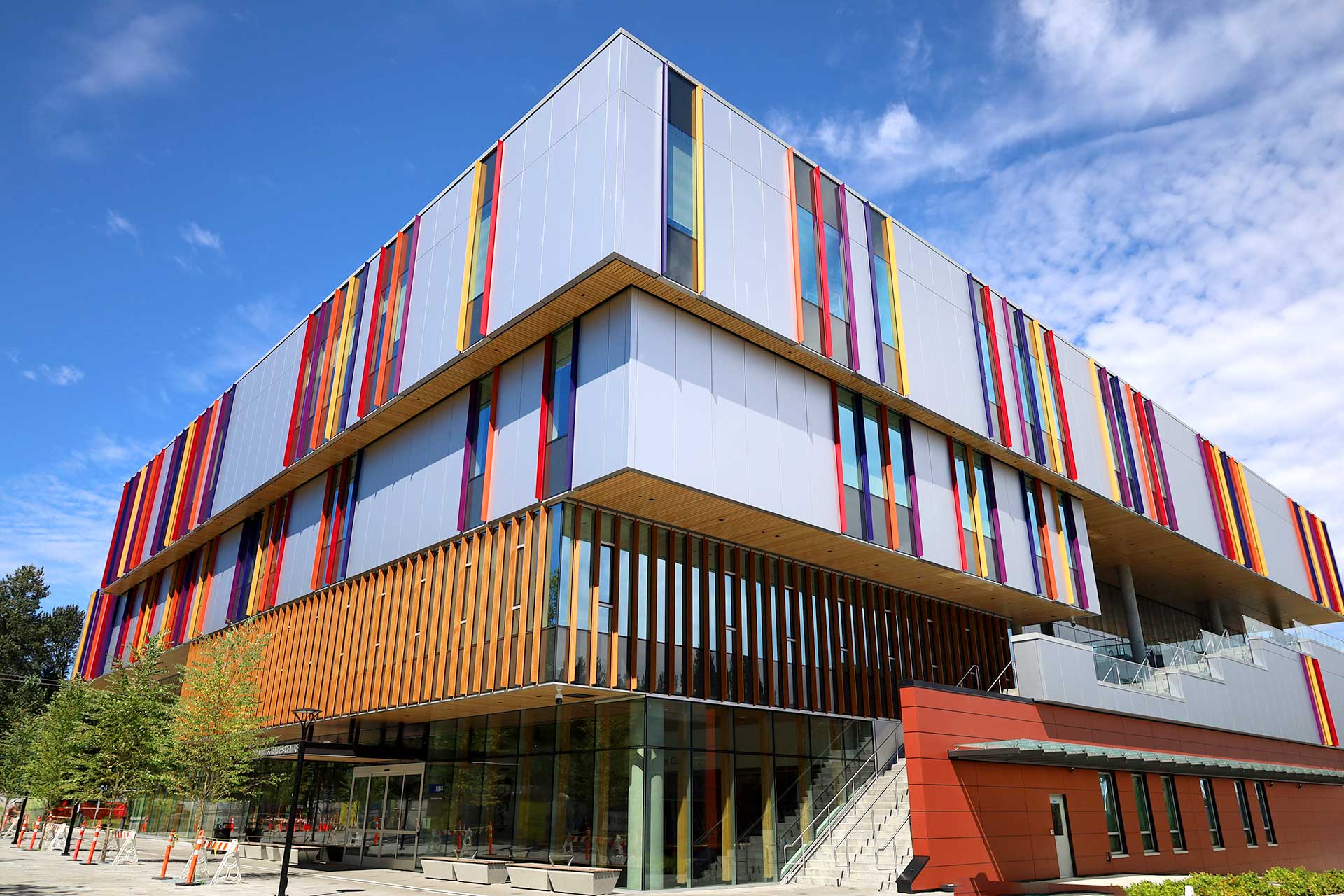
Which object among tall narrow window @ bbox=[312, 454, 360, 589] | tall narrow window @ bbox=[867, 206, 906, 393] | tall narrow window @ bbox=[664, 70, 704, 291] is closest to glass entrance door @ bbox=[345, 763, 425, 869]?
tall narrow window @ bbox=[312, 454, 360, 589]

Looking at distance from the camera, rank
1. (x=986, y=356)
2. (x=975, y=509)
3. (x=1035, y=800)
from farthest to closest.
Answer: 1. (x=986, y=356)
2. (x=975, y=509)
3. (x=1035, y=800)

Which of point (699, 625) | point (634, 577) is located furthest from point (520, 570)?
point (699, 625)

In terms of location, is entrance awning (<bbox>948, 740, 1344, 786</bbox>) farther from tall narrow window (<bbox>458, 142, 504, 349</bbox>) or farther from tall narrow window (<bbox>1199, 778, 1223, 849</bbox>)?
tall narrow window (<bbox>458, 142, 504, 349</bbox>)

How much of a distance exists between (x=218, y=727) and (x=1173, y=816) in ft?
101

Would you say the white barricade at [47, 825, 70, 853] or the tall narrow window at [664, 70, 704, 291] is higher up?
the tall narrow window at [664, 70, 704, 291]

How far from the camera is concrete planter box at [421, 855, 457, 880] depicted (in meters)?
23.5

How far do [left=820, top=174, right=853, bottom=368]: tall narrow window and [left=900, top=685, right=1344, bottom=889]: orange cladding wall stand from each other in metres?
10.1

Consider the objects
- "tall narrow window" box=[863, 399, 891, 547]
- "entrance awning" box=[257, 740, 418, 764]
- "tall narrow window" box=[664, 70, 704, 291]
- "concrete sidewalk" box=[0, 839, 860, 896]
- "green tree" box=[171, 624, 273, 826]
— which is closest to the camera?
"concrete sidewalk" box=[0, 839, 860, 896]

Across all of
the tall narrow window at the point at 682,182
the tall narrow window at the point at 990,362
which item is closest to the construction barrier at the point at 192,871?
the tall narrow window at the point at 682,182

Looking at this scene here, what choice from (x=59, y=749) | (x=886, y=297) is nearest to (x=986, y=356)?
(x=886, y=297)

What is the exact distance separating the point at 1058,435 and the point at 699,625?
17.9 m

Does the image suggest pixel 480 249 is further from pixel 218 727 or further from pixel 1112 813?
pixel 1112 813

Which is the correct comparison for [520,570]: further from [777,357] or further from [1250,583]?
[1250,583]

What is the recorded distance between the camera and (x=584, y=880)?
19859 millimetres
